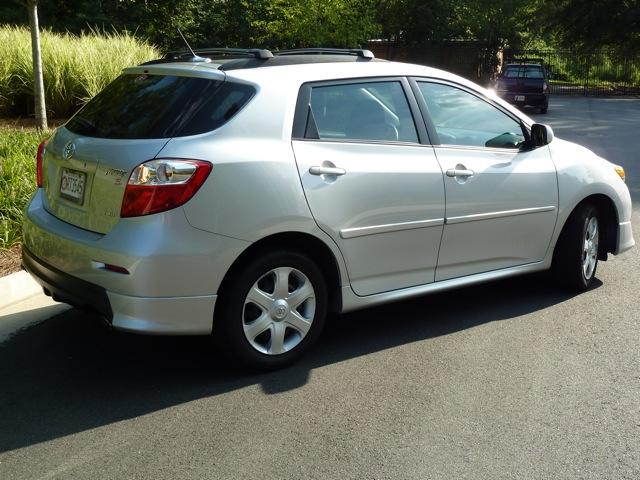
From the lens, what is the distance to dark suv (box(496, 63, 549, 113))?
27625 millimetres

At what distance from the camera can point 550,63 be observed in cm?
4456

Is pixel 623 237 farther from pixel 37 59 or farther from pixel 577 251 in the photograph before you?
pixel 37 59

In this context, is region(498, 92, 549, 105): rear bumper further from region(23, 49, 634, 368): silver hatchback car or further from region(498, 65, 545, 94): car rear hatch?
region(23, 49, 634, 368): silver hatchback car

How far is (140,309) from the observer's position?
14.0 feet

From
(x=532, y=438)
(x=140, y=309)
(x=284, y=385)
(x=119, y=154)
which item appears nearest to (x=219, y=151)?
(x=119, y=154)

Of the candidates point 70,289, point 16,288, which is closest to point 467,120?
point 70,289

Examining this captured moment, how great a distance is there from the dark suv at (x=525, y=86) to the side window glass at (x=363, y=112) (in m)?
23.4

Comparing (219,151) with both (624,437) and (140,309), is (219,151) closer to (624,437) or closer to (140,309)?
(140,309)

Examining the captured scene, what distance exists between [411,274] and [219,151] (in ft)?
5.06

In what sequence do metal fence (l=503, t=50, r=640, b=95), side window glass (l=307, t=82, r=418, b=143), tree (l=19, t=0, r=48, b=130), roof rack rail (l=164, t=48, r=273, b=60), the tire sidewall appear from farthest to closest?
metal fence (l=503, t=50, r=640, b=95) → tree (l=19, t=0, r=48, b=130) → the tire sidewall → roof rack rail (l=164, t=48, r=273, b=60) → side window glass (l=307, t=82, r=418, b=143)

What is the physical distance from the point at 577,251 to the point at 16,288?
401 cm

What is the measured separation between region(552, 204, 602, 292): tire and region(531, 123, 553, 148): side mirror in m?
0.63

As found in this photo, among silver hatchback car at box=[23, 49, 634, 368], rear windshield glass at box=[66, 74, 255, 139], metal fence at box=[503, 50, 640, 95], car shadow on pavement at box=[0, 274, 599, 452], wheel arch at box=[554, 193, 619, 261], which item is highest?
rear windshield glass at box=[66, 74, 255, 139]

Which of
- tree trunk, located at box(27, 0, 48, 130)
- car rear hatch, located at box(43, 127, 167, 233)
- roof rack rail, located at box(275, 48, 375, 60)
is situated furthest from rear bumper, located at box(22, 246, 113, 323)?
tree trunk, located at box(27, 0, 48, 130)
